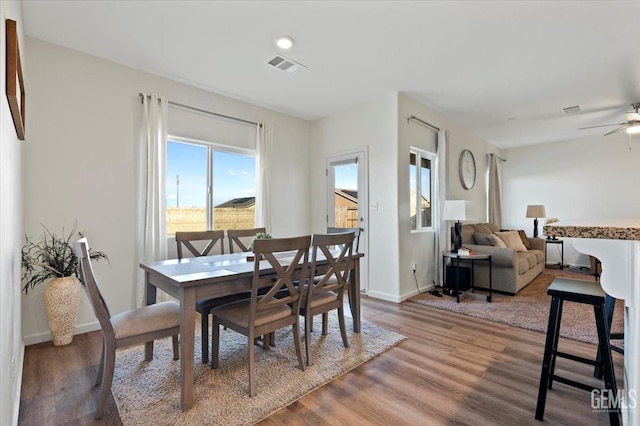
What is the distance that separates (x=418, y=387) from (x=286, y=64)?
3134 millimetres

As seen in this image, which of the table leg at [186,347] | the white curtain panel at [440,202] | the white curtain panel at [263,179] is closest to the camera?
→ the table leg at [186,347]

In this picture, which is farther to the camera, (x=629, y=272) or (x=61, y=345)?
(x=61, y=345)

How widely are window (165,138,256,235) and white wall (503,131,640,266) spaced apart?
634cm

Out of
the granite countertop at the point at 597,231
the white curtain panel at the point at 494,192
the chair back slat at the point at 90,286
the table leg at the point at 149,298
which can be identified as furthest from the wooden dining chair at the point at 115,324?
the white curtain panel at the point at 494,192

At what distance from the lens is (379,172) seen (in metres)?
4.17

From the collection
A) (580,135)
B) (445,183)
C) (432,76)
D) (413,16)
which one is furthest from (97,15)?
(580,135)

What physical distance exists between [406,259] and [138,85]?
378 cm

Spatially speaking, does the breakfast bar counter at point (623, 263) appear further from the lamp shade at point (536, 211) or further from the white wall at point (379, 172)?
the lamp shade at point (536, 211)

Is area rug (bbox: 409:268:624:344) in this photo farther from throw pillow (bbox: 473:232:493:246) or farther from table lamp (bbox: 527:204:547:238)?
table lamp (bbox: 527:204:547:238)

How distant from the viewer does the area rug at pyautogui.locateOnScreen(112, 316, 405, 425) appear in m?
1.73

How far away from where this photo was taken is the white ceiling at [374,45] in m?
2.38

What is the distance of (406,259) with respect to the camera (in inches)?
162

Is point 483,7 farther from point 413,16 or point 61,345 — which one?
point 61,345

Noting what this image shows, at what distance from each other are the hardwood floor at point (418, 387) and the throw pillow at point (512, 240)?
2844mm
